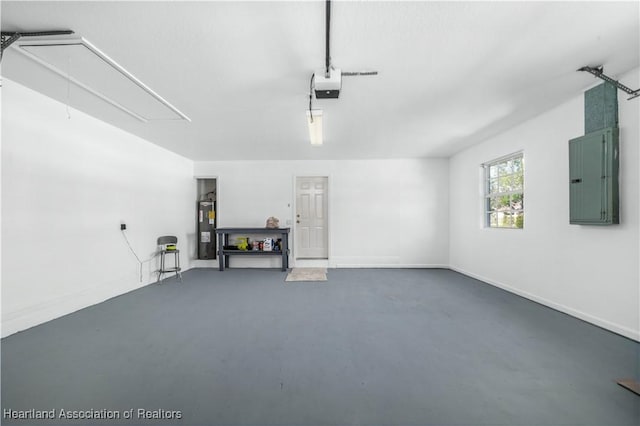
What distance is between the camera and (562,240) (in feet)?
9.34

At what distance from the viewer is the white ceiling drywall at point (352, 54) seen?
60.6 inches

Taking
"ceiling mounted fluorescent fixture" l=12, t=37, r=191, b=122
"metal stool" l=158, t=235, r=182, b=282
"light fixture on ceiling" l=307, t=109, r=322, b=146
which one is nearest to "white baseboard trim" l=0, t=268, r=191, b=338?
"metal stool" l=158, t=235, r=182, b=282

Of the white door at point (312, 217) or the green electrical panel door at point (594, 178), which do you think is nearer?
the green electrical panel door at point (594, 178)

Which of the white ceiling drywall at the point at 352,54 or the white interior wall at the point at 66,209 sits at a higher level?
the white ceiling drywall at the point at 352,54

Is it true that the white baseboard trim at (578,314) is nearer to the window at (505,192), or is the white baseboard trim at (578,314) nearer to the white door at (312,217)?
the window at (505,192)

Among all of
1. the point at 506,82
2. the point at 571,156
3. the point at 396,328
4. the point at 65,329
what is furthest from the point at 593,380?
the point at 65,329

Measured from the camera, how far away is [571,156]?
2.66m

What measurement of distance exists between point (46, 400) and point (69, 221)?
88.2 inches

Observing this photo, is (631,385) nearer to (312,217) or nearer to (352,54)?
(352,54)

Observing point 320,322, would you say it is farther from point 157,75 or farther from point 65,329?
point 157,75

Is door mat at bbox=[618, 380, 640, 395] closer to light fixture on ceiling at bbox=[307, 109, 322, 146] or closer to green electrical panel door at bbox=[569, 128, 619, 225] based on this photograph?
green electrical panel door at bbox=[569, 128, 619, 225]

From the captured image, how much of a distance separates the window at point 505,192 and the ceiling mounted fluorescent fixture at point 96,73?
4914 mm

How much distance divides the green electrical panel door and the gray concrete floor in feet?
3.84

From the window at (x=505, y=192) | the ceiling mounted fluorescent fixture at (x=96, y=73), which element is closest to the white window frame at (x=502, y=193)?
the window at (x=505, y=192)
